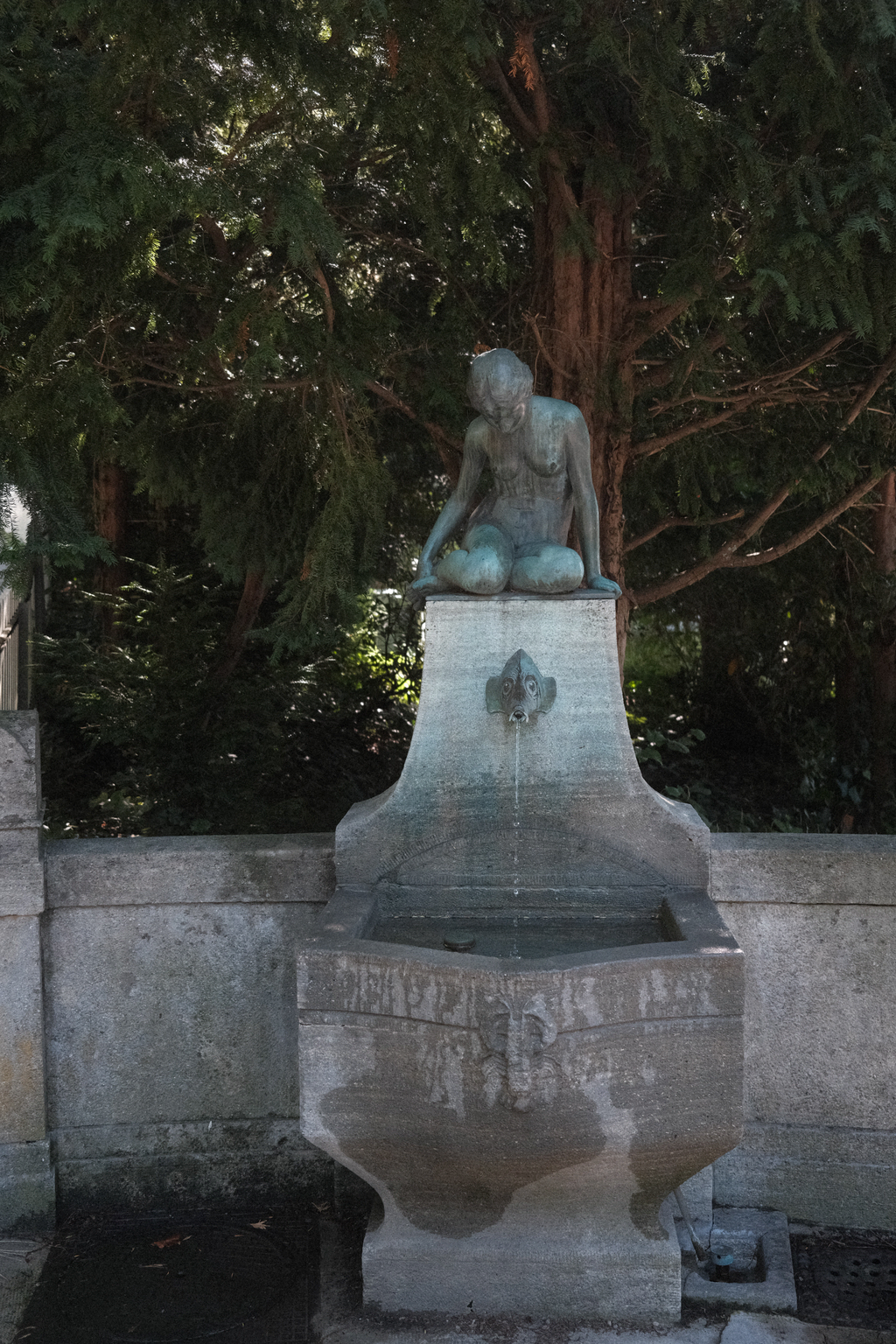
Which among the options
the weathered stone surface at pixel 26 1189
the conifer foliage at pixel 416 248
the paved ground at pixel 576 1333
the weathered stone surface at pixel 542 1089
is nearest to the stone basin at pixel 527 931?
the weathered stone surface at pixel 542 1089

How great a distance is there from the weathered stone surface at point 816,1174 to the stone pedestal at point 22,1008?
224 centimetres

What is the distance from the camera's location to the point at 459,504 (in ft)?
14.2

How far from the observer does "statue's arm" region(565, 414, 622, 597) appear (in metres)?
4.16

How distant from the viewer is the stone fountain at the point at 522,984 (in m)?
3.18

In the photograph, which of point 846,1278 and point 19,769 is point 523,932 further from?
point 19,769

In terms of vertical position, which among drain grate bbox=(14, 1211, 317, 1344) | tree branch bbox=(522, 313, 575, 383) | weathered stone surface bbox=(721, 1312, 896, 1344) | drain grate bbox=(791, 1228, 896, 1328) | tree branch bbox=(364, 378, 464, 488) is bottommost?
drain grate bbox=(14, 1211, 317, 1344)

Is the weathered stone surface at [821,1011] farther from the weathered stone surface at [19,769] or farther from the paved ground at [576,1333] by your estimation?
the weathered stone surface at [19,769]

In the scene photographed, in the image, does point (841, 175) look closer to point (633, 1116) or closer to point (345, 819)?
point (345, 819)

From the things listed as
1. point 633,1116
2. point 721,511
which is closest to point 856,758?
point 721,511

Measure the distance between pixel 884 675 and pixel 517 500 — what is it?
5.91 metres

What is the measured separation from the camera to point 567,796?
400cm

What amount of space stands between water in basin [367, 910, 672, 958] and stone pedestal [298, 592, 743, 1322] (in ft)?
0.04

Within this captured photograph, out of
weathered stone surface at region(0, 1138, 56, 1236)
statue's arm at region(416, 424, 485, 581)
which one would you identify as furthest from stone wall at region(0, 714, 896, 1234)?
statue's arm at region(416, 424, 485, 581)

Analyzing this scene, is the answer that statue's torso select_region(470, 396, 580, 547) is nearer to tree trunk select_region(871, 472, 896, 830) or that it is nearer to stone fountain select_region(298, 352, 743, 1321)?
stone fountain select_region(298, 352, 743, 1321)
